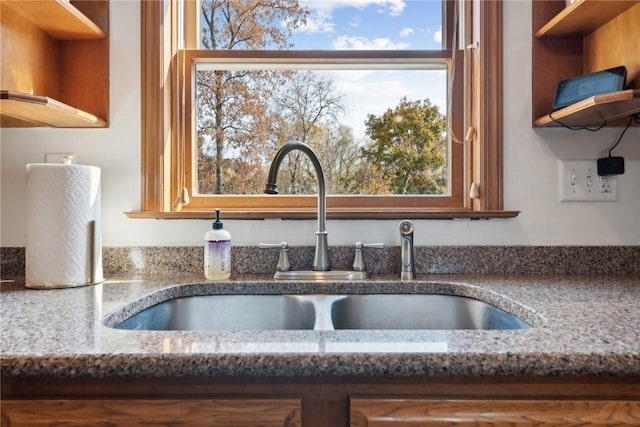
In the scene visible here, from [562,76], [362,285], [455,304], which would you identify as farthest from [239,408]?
[562,76]

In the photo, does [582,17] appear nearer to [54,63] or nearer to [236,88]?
[236,88]

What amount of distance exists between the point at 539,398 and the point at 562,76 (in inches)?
39.6

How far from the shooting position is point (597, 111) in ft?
3.30

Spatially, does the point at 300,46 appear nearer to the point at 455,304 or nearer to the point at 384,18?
the point at 384,18

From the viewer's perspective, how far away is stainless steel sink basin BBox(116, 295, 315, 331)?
103 cm

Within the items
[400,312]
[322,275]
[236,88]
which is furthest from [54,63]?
[400,312]

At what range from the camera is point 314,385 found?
1.91ft

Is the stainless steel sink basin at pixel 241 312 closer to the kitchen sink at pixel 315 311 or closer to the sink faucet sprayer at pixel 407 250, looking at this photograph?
the kitchen sink at pixel 315 311

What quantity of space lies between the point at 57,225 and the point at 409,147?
102cm

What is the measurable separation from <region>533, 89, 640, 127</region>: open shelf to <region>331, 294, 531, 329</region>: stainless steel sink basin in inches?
21.2

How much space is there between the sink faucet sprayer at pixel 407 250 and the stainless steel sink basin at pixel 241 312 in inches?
10.8

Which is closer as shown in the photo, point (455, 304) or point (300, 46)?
point (455, 304)

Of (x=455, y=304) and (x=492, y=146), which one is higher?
(x=492, y=146)

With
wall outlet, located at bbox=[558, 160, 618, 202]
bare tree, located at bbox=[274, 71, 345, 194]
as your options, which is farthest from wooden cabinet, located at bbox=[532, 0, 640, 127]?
bare tree, located at bbox=[274, 71, 345, 194]
